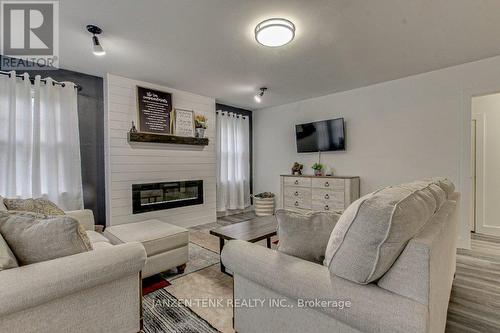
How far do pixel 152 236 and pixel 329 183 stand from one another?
9.38 feet

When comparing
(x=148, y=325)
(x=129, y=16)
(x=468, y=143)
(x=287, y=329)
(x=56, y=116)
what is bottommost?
(x=148, y=325)

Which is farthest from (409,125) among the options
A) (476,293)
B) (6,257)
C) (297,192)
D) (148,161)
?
(6,257)

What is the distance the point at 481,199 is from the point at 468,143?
141 cm

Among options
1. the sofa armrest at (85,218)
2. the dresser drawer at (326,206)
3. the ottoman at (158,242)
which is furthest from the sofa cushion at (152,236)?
the dresser drawer at (326,206)

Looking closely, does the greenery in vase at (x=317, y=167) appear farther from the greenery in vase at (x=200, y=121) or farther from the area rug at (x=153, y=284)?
the area rug at (x=153, y=284)

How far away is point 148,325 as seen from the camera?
1634mm

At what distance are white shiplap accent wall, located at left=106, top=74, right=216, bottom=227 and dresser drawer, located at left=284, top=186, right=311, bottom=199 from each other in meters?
1.43

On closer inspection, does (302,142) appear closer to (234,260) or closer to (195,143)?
(195,143)

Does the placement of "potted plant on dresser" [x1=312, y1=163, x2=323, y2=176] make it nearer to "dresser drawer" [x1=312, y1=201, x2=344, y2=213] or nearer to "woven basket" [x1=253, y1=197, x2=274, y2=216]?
"dresser drawer" [x1=312, y1=201, x2=344, y2=213]

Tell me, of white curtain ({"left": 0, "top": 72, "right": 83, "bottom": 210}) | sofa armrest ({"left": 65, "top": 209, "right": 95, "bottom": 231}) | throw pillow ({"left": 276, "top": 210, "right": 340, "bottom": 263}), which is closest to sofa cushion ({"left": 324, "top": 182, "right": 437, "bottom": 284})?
throw pillow ({"left": 276, "top": 210, "right": 340, "bottom": 263})

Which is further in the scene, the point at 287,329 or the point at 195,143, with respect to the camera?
the point at 195,143

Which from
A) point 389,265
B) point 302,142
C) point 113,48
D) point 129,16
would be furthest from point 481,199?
point 113,48

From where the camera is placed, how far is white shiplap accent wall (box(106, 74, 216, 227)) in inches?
133

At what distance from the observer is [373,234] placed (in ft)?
2.98
